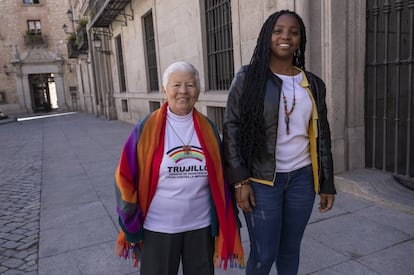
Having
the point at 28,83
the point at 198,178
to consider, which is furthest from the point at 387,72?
the point at 28,83

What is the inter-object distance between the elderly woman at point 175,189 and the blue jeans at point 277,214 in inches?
6.1

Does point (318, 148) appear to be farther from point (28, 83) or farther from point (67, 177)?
point (28, 83)

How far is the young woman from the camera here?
6.30 feet

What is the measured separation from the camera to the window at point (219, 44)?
279 inches

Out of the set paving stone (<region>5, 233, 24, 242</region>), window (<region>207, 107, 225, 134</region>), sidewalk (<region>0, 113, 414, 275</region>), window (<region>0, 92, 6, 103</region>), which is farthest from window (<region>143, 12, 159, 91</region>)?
window (<region>0, 92, 6, 103</region>)

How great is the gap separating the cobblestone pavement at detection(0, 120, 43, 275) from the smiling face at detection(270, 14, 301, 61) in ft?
9.54

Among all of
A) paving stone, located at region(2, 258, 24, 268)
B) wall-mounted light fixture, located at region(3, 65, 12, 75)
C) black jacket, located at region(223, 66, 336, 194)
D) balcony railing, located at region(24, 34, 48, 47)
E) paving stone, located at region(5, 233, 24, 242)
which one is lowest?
paving stone, located at region(5, 233, 24, 242)

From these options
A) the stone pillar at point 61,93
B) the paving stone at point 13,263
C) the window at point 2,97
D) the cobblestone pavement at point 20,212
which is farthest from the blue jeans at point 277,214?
the stone pillar at point 61,93

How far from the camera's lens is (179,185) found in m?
1.87

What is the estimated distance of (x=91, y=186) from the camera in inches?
228

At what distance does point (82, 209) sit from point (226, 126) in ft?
11.3

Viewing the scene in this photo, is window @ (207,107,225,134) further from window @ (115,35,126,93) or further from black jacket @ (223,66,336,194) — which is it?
window @ (115,35,126,93)

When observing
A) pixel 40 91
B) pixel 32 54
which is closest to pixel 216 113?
pixel 32 54

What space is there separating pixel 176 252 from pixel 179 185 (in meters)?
0.43
